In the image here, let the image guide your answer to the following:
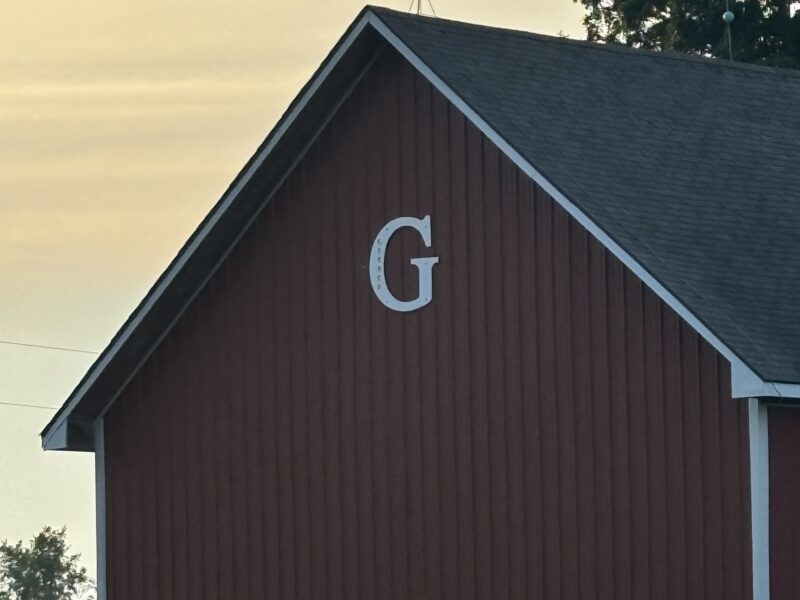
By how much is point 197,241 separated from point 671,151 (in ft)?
15.5

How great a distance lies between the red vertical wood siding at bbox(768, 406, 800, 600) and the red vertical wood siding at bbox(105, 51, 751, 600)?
261 millimetres

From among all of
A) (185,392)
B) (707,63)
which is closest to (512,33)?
(707,63)

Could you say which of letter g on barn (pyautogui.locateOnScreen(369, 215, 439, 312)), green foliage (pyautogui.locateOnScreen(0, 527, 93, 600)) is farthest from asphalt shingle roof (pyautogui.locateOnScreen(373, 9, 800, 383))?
green foliage (pyautogui.locateOnScreen(0, 527, 93, 600))

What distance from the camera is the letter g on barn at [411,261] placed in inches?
951

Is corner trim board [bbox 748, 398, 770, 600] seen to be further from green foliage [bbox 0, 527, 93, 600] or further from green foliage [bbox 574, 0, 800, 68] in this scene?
green foliage [bbox 0, 527, 93, 600]

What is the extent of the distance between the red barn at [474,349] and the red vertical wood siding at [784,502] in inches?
1.0

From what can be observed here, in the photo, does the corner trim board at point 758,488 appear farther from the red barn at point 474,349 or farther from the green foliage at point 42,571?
the green foliage at point 42,571

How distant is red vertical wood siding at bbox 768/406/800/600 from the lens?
2177cm

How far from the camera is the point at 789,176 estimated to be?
82.5ft

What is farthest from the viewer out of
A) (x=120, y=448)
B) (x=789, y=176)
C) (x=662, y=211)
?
(x=120, y=448)

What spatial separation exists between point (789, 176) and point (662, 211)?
224cm

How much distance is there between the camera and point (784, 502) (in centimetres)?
2192

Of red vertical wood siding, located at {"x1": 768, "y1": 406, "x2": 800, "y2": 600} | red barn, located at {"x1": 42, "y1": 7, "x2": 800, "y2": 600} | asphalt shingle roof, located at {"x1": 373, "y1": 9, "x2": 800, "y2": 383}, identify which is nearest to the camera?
red vertical wood siding, located at {"x1": 768, "y1": 406, "x2": 800, "y2": 600}

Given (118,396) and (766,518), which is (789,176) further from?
(118,396)
